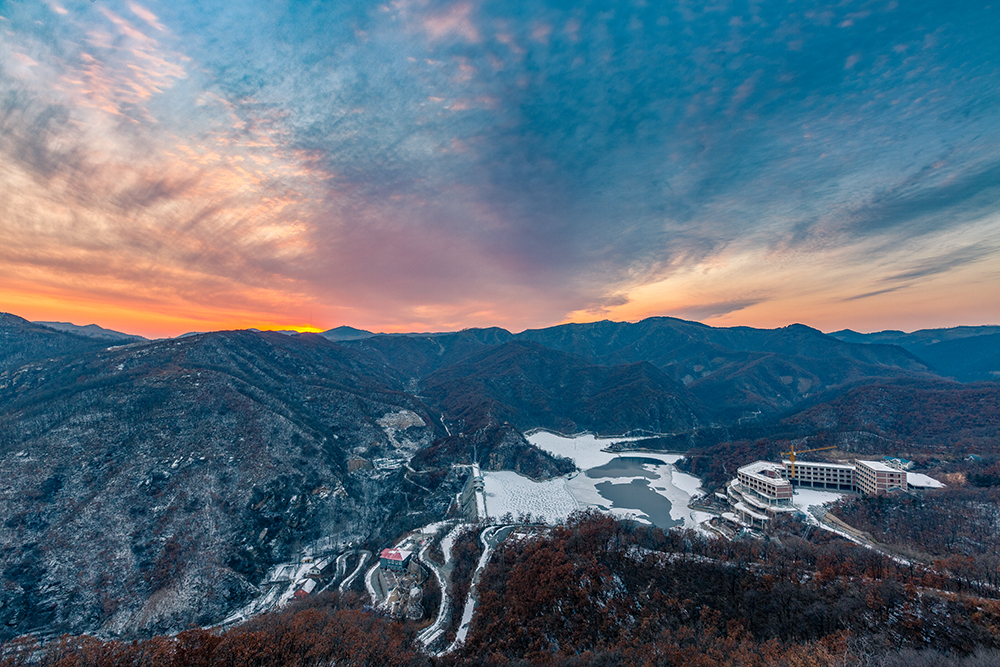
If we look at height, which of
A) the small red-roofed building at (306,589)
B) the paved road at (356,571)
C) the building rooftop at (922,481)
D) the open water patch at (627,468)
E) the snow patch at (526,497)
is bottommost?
the paved road at (356,571)

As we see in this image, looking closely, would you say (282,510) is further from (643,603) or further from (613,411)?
(613,411)

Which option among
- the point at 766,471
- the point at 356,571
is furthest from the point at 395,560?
the point at 766,471

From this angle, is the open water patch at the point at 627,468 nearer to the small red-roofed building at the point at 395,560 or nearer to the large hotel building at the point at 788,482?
the large hotel building at the point at 788,482

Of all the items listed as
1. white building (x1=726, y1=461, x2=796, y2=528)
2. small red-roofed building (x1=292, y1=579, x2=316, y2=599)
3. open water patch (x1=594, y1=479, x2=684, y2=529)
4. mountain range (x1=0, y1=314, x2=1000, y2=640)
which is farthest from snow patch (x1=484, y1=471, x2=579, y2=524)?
small red-roofed building (x1=292, y1=579, x2=316, y2=599)

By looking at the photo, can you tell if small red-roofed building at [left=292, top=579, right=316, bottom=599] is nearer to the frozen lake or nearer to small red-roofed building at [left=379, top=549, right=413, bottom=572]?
small red-roofed building at [left=379, top=549, right=413, bottom=572]

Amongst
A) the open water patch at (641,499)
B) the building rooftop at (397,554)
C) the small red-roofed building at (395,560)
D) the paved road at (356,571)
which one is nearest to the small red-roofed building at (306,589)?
the paved road at (356,571)

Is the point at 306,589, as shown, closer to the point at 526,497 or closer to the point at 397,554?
the point at 397,554

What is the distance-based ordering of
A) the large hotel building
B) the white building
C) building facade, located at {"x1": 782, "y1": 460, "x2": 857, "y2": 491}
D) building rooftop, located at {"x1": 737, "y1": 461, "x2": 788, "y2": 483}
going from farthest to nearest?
building facade, located at {"x1": 782, "y1": 460, "x2": 857, "y2": 491}, building rooftop, located at {"x1": 737, "y1": 461, "x2": 788, "y2": 483}, the white building, the large hotel building

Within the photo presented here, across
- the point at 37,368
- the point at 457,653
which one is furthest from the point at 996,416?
the point at 37,368
